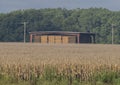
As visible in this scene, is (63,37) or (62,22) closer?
(63,37)

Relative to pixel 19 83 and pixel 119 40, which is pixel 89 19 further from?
pixel 19 83

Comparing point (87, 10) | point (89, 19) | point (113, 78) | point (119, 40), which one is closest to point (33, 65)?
point (113, 78)

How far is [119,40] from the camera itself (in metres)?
136

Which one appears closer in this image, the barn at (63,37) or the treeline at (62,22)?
the barn at (63,37)

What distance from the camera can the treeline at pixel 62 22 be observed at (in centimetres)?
13662

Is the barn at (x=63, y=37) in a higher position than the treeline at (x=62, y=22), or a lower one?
lower

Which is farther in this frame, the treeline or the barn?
the treeline

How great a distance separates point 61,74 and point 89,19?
144 metres

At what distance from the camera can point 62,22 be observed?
5979 inches

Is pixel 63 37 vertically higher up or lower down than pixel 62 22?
lower down

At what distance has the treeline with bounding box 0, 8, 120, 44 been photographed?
13662cm

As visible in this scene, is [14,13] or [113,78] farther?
[14,13]

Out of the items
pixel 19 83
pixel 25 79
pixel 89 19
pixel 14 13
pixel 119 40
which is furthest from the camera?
pixel 89 19

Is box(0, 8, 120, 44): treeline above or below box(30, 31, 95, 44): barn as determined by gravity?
above
